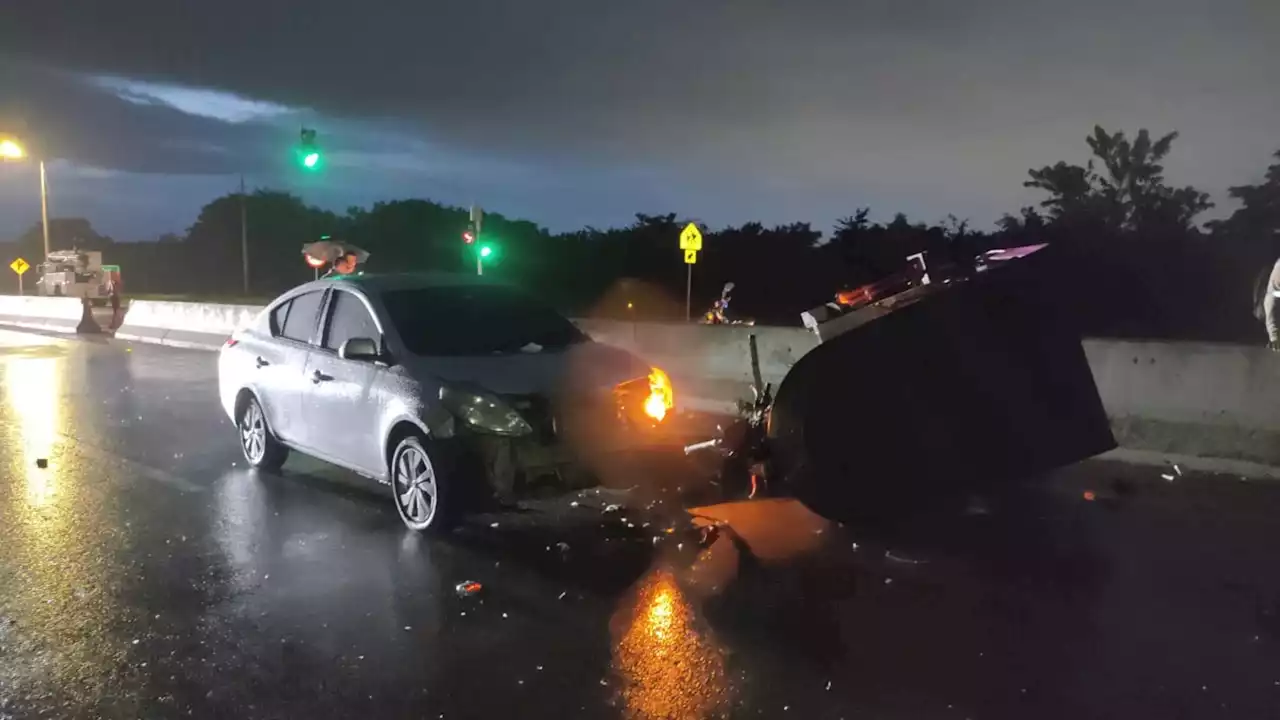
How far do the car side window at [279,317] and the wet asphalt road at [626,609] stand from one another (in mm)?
1307

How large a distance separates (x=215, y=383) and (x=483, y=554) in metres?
10.5

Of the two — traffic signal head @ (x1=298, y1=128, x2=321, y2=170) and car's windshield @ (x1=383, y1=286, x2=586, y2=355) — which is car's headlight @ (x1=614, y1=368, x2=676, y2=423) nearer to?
car's windshield @ (x1=383, y1=286, x2=586, y2=355)

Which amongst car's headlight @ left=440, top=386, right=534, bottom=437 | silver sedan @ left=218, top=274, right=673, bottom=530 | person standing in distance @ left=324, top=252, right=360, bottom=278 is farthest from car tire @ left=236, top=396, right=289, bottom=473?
person standing in distance @ left=324, top=252, right=360, bottom=278

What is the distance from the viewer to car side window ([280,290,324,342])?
8.29 m

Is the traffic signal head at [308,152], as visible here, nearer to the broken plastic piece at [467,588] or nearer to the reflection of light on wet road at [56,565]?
the reflection of light on wet road at [56,565]

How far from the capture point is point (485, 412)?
21.3 feet

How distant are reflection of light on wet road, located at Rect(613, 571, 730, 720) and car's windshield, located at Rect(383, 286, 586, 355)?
2405mm

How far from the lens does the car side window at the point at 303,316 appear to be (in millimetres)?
8289

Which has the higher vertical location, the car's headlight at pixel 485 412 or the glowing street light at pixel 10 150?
the glowing street light at pixel 10 150

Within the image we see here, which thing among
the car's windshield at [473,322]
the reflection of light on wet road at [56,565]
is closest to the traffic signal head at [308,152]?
the reflection of light on wet road at [56,565]

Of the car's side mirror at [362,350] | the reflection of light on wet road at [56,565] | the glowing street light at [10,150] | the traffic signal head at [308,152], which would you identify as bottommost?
the reflection of light on wet road at [56,565]

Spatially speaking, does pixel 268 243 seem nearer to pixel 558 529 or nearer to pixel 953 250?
pixel 953 250

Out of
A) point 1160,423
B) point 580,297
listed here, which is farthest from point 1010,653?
point 580,297

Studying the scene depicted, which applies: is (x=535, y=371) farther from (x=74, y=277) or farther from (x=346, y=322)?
(x=74, y=277)
